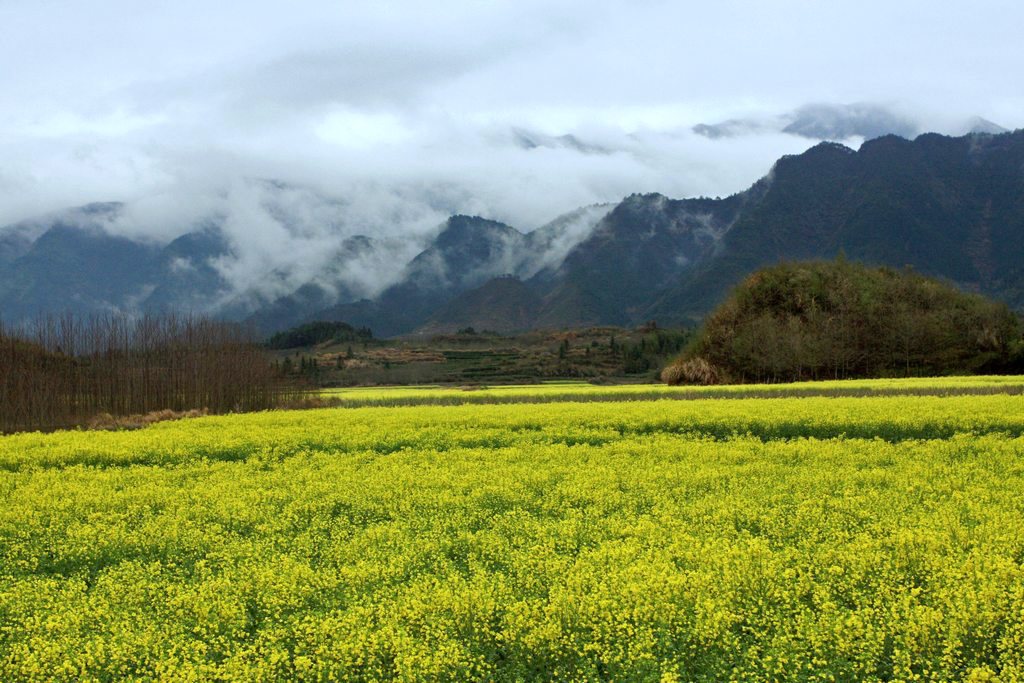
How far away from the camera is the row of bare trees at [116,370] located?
34000mm

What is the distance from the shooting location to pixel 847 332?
6638 cm

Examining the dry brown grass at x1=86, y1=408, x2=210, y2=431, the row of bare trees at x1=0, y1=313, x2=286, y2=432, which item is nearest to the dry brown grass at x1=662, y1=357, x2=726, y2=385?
the row of bare trees at x1=0, y1=313, x2=286, y2=432

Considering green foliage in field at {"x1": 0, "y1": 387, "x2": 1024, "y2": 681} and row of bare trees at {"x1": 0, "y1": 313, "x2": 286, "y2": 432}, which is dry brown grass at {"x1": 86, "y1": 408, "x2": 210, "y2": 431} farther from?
green foliage in field at {"x1": 0, "y1": 387, "x2": 1024, "y2": 681}

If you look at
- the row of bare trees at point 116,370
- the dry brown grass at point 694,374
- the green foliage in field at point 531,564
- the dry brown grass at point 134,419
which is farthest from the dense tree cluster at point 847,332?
the green foliage in field at point 531,564

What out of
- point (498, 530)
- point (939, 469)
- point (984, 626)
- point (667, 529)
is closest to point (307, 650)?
point (498, 530)

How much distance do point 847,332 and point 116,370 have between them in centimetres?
5577

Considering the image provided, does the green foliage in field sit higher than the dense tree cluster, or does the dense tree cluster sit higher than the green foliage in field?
the dense tree cluster

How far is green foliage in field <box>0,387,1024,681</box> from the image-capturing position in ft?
26.7

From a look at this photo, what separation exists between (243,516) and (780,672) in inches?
406

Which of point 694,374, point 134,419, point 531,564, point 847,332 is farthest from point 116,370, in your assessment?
point 847,332

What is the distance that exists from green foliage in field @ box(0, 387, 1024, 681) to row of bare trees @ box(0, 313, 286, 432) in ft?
44.3

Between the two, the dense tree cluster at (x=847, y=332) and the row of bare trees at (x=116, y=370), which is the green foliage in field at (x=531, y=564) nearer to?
the row of bare trees at (x=116, y=370)

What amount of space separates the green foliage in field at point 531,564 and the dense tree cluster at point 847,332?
4445cm

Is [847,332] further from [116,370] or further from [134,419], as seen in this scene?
[116,370]
